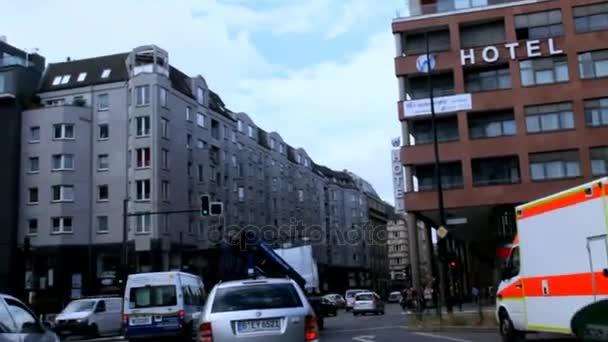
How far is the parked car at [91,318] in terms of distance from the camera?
27.7m

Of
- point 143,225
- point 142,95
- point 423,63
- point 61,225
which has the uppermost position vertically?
point 142,95

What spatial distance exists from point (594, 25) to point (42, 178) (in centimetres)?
4171

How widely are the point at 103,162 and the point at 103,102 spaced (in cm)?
501

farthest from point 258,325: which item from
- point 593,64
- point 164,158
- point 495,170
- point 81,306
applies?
point 164,158

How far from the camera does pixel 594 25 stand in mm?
43344

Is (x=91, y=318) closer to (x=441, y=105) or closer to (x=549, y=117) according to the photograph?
(x=441, y=105)

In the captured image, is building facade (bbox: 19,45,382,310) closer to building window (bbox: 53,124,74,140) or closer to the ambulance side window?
building window (bbox: 53,124,74,140)

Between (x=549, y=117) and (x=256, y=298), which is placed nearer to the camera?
(x=256, y=298)

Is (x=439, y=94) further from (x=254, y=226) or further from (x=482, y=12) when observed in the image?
(x=254, y=226)

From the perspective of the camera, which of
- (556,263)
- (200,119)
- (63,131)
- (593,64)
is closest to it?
(556,263)

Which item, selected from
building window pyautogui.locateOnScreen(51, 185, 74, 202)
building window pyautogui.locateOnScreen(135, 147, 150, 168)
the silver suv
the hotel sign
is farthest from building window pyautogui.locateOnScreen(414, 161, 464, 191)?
the silver suv

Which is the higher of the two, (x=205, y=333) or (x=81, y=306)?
(x=81, y=306)

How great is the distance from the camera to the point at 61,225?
54812 mm

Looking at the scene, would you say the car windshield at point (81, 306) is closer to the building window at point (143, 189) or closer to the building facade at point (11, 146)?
the building window at point (143, 189)
